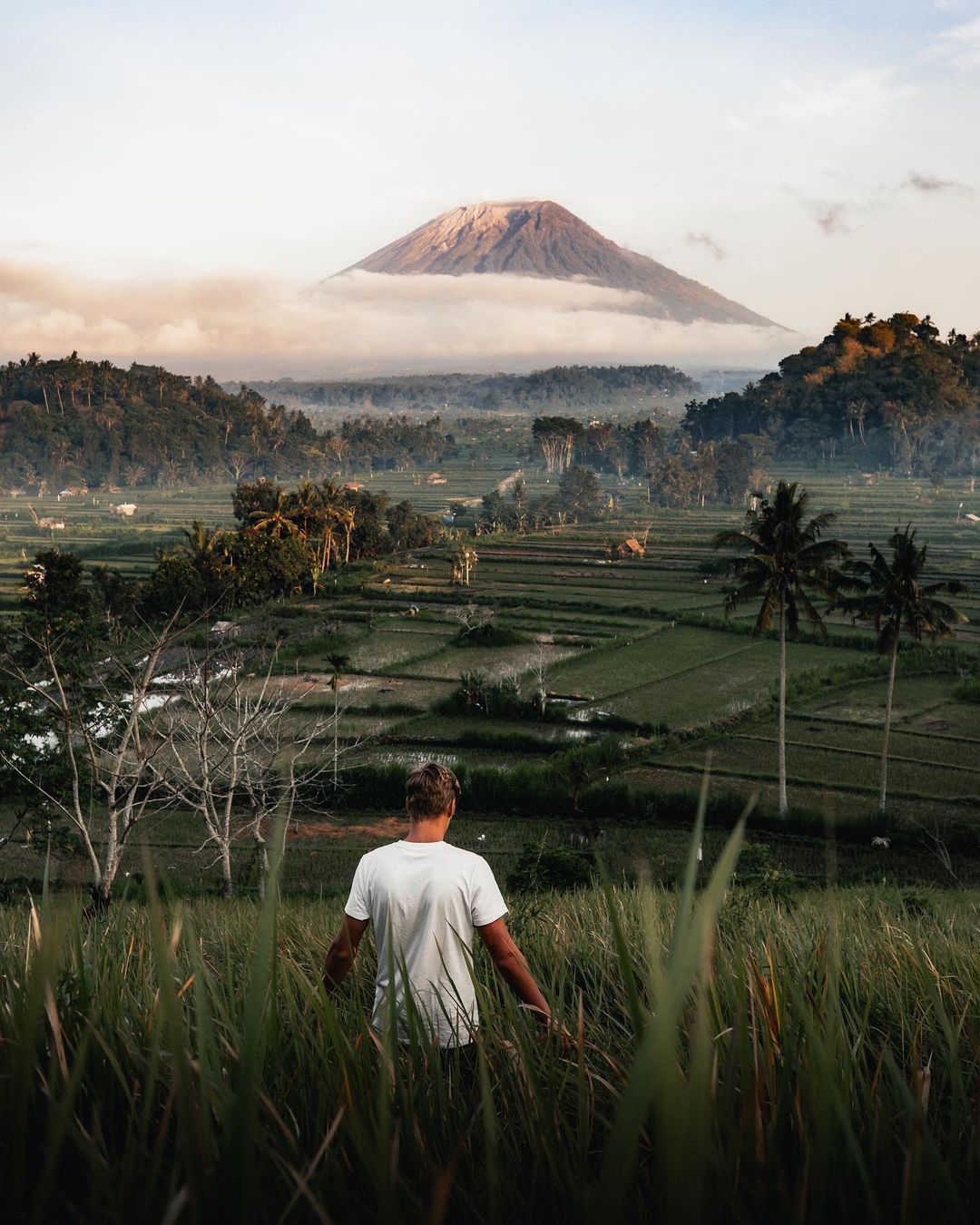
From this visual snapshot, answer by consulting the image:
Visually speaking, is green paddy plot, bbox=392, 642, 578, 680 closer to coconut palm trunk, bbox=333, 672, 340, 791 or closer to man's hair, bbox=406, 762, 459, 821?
coconut palm trunk, bbox=333, 672, 340, 791

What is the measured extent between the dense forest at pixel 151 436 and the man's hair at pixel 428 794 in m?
138

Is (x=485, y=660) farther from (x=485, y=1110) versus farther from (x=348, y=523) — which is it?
(x=485, y=1110)

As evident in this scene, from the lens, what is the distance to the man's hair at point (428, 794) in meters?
3.17

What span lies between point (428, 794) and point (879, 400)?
12863 cm

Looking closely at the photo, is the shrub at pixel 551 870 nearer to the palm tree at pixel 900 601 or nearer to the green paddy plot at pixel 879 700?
the palm tree at pixel 900 601

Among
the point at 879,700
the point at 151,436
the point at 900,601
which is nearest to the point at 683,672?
the point at 879,700

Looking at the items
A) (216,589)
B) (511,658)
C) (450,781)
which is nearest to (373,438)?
(216,589)

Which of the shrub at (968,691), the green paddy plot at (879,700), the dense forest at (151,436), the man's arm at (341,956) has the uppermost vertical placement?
the dense forest at (151,436)

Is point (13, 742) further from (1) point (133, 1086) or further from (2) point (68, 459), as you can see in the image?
(2) point (68, 459)

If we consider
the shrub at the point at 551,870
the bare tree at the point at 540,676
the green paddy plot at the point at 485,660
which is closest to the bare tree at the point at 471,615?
the green paddy plot at the point at 485,660

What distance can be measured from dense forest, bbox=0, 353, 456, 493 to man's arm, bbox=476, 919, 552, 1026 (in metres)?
138

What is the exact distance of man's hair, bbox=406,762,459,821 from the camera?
317 centimetres

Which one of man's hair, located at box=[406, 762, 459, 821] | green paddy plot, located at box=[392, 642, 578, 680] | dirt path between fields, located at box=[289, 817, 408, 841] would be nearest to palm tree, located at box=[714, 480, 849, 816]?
dirt path between fields, located at box=[289, 817, 408, 841]

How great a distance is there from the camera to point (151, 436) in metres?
133
